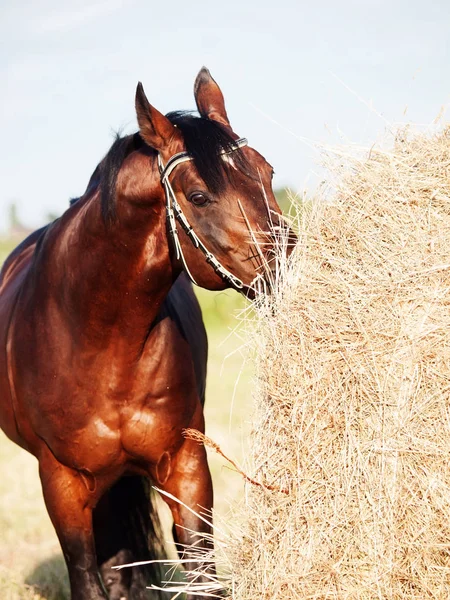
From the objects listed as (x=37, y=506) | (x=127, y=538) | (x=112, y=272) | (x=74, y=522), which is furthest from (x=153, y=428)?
(x=37, y=506)

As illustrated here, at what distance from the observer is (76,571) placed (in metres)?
4.69

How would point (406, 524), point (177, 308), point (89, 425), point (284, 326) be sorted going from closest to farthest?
point (406, 524)
point (284, 326)
point (89, 425)
point (177, 308)

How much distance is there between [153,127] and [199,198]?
1.36 feet

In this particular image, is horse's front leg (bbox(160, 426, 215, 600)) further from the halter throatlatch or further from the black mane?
the black mane

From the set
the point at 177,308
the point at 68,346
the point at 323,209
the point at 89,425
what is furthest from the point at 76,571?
the point at 323,209

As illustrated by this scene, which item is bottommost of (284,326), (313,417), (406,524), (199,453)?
(199,453)

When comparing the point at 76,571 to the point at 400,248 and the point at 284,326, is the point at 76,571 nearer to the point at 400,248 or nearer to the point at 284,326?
the point at 284,326

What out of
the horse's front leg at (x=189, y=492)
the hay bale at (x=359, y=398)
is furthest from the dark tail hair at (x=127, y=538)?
the hay bale at (x=359, y=398)

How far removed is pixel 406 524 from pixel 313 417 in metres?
0.53

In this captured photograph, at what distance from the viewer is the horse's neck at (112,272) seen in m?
4.25

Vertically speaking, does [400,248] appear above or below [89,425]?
above

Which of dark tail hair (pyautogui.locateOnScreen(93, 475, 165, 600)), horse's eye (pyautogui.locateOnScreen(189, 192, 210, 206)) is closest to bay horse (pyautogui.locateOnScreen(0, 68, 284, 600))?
horse's eye (pyautogui.locateOnScreen(189, 192, 210, 206))

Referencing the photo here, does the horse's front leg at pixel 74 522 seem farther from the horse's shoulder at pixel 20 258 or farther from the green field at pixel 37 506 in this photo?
the horse's shoulder at pixel 20 258

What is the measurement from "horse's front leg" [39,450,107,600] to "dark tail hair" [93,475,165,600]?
2.85ft
